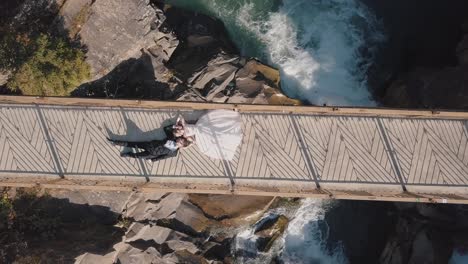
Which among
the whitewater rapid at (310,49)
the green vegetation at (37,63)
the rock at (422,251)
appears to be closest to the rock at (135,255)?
the whitewater rapid at (310,49)

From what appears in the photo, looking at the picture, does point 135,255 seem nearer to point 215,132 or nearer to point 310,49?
point 215,132

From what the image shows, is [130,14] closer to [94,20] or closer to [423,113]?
[94,20]

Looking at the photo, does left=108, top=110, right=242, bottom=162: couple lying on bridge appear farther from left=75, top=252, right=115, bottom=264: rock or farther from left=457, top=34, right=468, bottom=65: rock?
left=457, top=34, right=468, bottom=65: rock

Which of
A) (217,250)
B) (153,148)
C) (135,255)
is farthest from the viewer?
(217,250)

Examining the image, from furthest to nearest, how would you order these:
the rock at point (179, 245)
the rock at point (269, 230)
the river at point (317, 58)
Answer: the river at point (317, 58), the rock at point (269, 230), the rock at point (179, 245)

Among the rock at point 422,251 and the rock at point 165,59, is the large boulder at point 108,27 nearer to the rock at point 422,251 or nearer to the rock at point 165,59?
the rock at point 165,59

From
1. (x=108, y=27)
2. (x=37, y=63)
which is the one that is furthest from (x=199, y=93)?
(x=37, y=63)
